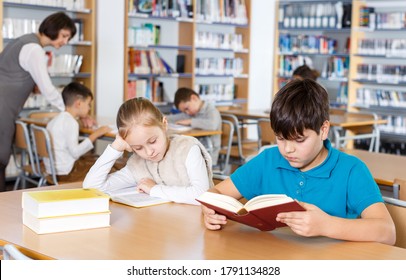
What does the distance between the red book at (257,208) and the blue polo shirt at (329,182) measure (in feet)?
0.74

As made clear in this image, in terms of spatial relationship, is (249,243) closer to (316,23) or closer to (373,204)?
(373,204)

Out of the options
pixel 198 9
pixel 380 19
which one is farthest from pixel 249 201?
pixel 380 19

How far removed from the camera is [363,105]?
821 centimetres

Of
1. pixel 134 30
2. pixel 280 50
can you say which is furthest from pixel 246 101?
pixel 134 30

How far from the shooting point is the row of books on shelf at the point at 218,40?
7.75 m

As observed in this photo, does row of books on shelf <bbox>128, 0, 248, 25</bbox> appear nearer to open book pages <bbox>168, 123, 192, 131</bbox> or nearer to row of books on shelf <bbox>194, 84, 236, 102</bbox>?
row of books on shelf <bbox>194, 84, 236, 102</bbox>

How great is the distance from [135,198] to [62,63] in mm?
4273

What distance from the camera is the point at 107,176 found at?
2.56m

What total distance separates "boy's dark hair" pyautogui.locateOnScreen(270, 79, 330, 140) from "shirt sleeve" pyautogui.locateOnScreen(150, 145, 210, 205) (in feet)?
1.78

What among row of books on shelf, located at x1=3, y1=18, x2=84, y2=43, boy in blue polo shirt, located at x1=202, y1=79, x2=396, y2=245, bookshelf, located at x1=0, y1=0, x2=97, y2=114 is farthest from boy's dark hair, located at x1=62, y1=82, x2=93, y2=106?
boy in blue polo shirt, located at x1=202, y1=79, x2=396, y2=245

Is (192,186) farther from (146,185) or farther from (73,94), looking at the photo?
(73,94)

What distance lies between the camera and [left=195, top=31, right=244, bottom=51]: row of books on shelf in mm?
7754

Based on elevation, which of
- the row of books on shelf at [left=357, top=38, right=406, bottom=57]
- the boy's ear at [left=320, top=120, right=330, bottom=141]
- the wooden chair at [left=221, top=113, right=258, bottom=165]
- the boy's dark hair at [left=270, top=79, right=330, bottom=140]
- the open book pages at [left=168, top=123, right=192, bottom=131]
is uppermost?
the row of books on shelf at [left=357, top=38, right=406, bottom=57]
